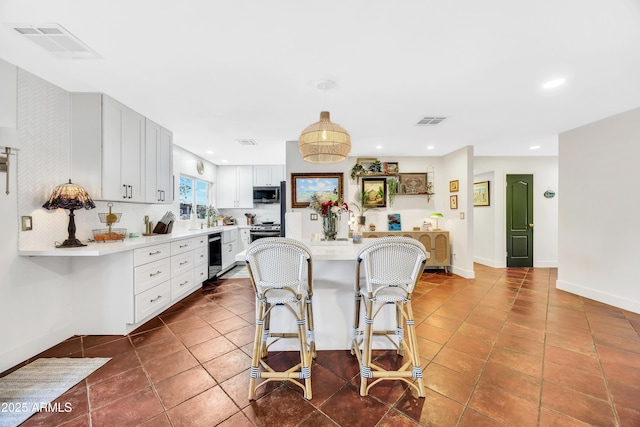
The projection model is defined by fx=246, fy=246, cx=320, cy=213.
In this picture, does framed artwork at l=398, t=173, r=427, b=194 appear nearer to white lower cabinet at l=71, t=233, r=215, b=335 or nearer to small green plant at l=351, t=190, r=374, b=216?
Answer: small green plant at l=351, t=190, r=374, b=216

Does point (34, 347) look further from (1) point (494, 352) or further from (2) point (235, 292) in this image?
(1) point (494, 352)

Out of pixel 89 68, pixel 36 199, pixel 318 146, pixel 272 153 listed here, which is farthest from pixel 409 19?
pixel 272 153

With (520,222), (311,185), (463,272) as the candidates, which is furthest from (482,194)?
(311,185)

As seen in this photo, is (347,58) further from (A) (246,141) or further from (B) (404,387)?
(A) (246,141)

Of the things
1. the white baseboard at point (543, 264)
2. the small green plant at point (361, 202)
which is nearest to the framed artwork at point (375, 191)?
the small green plant at point (361, 202)

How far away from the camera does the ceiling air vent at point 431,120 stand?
3250mm

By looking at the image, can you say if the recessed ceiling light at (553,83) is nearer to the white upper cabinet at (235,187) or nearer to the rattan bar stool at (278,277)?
the rattan bar stool at (278,277)

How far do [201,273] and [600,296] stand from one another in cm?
583

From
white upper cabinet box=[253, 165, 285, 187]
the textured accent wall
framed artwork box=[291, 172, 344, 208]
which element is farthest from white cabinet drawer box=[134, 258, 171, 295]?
white upper cabinet box=[253, 165, 285, 187]

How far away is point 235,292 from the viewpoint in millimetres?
3842

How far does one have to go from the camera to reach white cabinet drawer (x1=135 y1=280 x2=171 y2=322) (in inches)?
103

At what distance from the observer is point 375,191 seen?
535 cm

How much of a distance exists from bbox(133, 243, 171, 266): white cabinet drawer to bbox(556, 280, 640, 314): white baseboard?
582 cm

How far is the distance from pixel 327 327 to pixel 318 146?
1.61m
